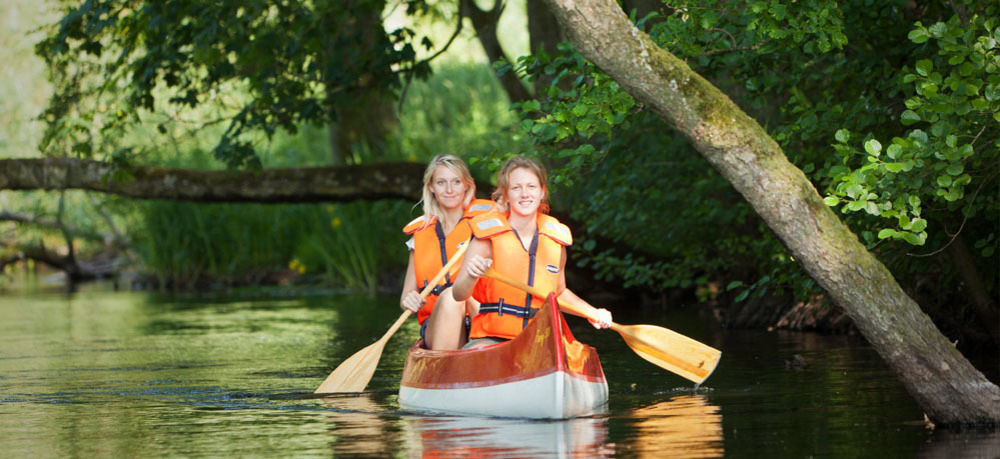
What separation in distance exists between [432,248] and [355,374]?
2.59ft

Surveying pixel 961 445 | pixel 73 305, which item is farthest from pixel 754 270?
pixel 73 305

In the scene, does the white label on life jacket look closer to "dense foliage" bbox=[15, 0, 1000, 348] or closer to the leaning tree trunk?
"dense foliage" bbox=[15, 0, 1000, 348]

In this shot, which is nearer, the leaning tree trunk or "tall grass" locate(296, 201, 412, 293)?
the leaning tree trunk

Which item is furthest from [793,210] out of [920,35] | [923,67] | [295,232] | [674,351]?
[295,232]

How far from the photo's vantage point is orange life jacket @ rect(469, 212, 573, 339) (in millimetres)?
5883

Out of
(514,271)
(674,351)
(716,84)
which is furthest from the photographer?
(716,84)

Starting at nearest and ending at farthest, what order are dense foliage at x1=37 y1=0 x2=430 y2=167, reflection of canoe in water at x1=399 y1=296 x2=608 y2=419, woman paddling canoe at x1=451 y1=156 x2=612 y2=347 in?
reflection of canoe in water at x1=399 y1=296 x2=608 y2=419, woman paddling canoe at x1=451 y1=156 x2=612 y2=347, dense foliage at x1=37 y1=0 x2=430 y2=167

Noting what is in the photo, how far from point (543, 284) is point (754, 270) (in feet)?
15.7

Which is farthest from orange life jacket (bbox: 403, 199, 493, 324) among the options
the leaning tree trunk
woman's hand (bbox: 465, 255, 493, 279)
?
the leaning tree trunk

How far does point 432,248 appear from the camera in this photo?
6570 millimetres

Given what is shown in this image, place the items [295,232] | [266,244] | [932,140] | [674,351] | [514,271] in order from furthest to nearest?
[266,244]
[295,232]
[674,351]
[514,271]
[932,140]

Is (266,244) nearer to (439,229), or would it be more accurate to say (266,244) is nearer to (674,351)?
(439,229)

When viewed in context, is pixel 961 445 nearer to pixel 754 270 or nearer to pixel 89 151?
pixel 754 270

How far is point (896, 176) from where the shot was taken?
517 centimetres
